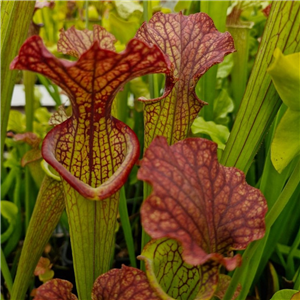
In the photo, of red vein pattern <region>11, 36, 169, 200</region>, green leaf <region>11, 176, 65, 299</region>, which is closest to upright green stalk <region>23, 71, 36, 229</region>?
Answer: green leaf <region>11, 176, 65, 299</region>

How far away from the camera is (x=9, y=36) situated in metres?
0.70

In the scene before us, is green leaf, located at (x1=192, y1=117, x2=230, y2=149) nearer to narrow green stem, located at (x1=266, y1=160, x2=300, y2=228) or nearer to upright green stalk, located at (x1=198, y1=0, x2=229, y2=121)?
upright green stalk, located at (x1=198, y1=0, x2=229, y2=121)

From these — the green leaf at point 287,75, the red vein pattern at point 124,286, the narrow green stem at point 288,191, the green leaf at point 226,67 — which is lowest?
the red vein pattern at point 124,286

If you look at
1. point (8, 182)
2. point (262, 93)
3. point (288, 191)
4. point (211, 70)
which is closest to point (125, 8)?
point (211, 70)

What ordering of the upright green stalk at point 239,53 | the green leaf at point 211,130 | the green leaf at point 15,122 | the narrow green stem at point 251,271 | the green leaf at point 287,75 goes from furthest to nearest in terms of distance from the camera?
the green leaf at point 15,122
the upright green stalk at point 239,53
the green leaf at point 211,130
the narrow green stem at point 251,271
the green leaf at point 287,75

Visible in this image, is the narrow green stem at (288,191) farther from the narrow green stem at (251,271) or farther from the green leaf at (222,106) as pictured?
the green leaf at (222,106)

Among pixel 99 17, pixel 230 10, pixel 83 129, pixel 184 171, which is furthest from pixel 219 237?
pixel 99 17

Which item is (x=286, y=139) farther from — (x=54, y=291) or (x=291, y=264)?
(x=291, y=264)

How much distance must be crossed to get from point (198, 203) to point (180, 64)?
229 millimetres

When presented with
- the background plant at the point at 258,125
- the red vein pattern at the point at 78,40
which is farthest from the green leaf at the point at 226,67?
the red vein pattern at the point at 78,40

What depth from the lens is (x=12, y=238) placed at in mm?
1066

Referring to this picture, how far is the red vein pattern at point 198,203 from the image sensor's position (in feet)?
1.21

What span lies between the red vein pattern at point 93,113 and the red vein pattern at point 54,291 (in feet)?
0.44

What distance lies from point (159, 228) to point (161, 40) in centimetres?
30
